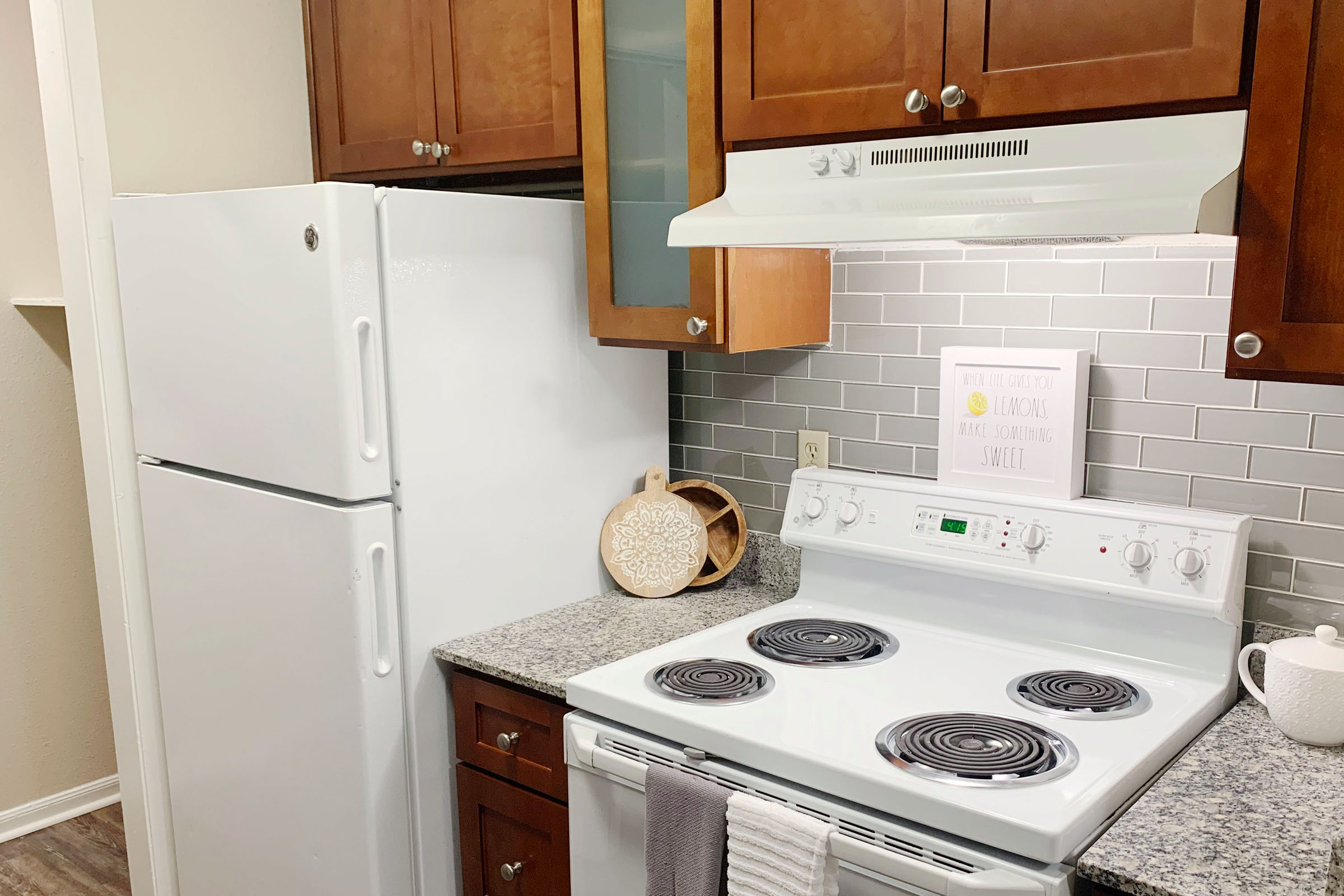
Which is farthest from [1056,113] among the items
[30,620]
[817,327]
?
[30,620]

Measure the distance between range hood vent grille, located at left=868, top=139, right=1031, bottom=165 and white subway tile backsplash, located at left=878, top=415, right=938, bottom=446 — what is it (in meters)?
0.63

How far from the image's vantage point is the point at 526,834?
1968mm

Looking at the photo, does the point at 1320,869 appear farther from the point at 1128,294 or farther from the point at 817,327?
the point at 817,327

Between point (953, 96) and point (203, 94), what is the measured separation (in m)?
1.73

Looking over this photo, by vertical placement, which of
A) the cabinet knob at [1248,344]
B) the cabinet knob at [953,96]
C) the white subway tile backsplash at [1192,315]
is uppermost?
the cabinet knob at [953,96]

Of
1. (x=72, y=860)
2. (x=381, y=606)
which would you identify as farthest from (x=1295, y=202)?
(x=72, y=860)

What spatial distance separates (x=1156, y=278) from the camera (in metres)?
1.79

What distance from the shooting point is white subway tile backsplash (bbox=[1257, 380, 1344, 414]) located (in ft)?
5.38

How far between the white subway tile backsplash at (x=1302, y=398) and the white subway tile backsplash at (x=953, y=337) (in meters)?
0.45

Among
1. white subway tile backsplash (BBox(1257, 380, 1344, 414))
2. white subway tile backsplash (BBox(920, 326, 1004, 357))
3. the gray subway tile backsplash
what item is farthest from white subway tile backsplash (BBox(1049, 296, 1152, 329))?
white subway tile backsplash (BBox(1257, 380, 1344, 414))

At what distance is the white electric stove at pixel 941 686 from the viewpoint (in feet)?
4.48

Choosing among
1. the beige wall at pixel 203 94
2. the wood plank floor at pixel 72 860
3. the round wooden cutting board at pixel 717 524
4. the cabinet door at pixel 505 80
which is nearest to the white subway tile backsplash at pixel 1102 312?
the round wooden cutting board at pixel 717 524

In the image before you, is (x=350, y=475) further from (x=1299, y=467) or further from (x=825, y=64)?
(x=1299, y=467)

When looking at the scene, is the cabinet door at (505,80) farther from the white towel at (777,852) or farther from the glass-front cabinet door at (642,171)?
the white towel at (777,852)
